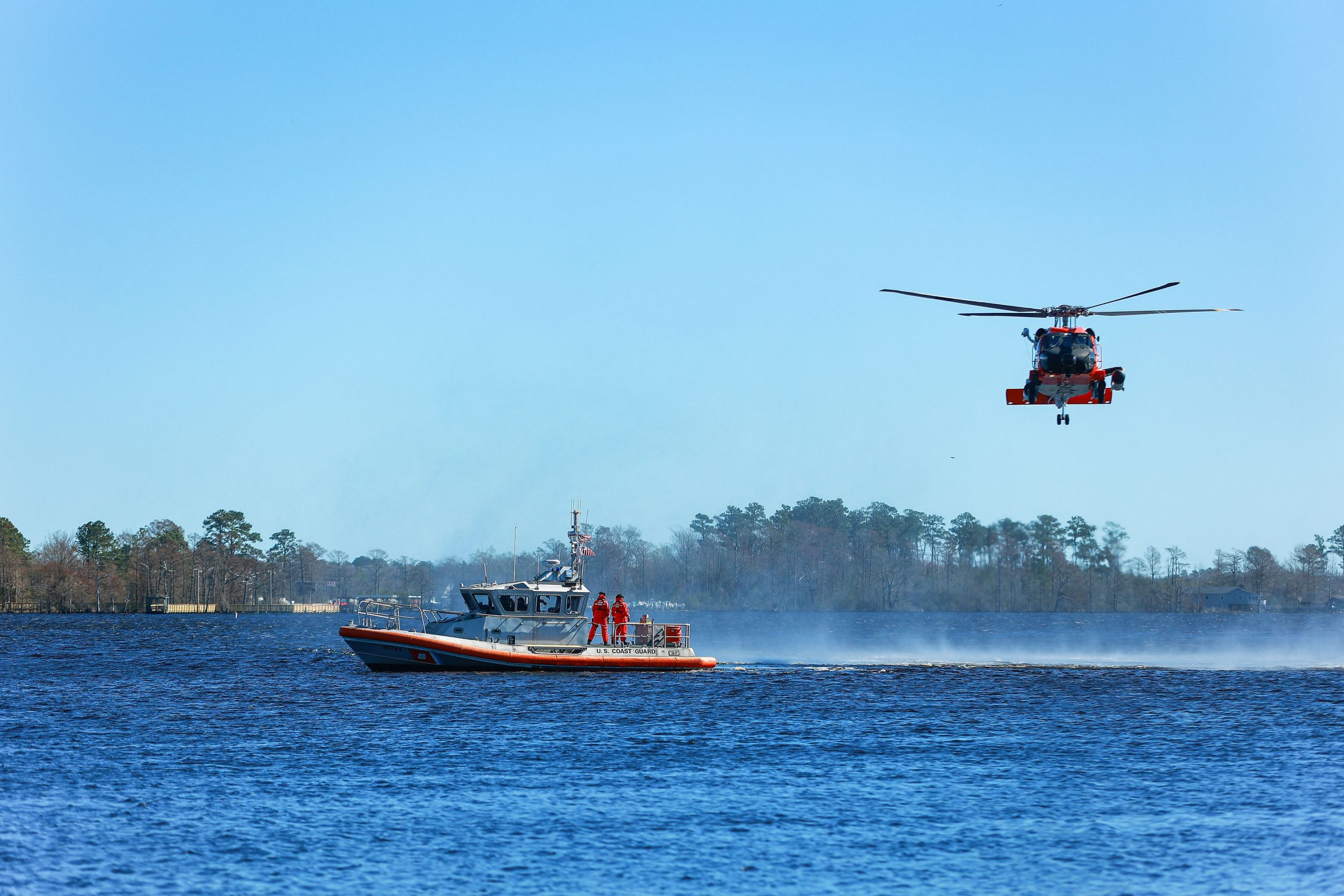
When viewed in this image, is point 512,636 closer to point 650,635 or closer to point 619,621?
point 619,621

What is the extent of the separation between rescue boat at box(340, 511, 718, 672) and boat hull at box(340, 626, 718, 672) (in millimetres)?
29

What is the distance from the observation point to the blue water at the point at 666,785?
21047 millimetres

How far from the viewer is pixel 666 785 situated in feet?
94.3

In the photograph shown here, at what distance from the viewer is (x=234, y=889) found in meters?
19.6

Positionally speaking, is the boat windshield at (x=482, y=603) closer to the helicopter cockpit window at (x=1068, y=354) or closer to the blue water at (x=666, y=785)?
the blue water at (x=666, y=785)

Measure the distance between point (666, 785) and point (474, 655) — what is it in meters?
21.9

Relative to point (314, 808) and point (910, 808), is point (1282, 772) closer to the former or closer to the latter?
point (910, 808)

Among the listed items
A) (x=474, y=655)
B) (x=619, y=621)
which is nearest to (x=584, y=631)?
(x=619, y=621)

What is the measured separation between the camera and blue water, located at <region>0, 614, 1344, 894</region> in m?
21.0

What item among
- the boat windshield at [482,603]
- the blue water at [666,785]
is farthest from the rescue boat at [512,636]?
the blue water at [666,785]

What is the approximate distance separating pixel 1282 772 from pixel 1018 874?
14.2m

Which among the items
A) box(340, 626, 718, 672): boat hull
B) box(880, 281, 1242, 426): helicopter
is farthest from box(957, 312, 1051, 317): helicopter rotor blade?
box(340, 626, 718, 672): boat hull

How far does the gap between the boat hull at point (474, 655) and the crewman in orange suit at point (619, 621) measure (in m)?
0.70

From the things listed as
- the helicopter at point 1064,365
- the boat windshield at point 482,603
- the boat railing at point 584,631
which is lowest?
the boat railing at point 584,631
